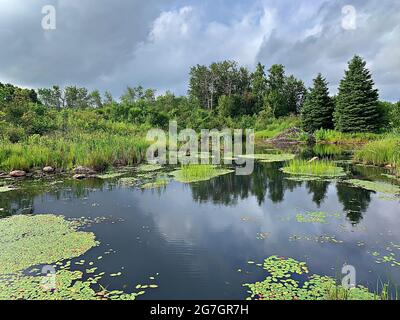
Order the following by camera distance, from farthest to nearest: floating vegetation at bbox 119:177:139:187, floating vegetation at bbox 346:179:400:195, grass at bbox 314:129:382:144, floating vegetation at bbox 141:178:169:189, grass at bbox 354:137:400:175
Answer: grass at bbox 314:129:382:144
grass at bbox 354:137:400:175
floating vegetation at bbox 119:177:139:187
floating vegetation at bbox 141:178:169:189
floating vegetation at bbox 346:179:400:195

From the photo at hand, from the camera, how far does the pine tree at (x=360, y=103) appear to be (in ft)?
66.5

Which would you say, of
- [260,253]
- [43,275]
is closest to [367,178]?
[260,253]

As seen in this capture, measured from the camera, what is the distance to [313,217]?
5883 millimetres

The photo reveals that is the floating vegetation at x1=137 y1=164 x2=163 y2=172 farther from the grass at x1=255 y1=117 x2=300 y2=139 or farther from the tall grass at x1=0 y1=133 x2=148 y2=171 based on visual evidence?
the grass at x1=255 y1=117 x2=300 y2=139

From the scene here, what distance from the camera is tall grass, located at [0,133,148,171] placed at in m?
9.96

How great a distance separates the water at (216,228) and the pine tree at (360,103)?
45.7 feet

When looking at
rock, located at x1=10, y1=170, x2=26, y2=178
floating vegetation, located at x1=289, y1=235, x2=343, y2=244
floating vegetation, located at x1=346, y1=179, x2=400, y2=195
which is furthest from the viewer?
rock, located at x1=10, y1=170, x2=26, y2=178

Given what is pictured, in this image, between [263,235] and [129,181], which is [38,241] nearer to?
[263,235]

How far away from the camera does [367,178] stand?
9.30 meters

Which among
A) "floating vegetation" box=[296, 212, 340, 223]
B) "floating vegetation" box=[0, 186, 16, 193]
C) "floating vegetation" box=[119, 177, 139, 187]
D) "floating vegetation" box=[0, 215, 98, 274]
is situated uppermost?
"floating vegetation" box=[119, 177, 139, 187]

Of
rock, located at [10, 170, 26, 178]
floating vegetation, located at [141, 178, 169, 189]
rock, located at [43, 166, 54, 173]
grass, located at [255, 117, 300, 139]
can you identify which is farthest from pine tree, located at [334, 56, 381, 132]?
rock, located at [10, 170, 26, 178]

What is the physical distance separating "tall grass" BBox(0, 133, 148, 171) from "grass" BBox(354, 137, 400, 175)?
8950 millimetres
